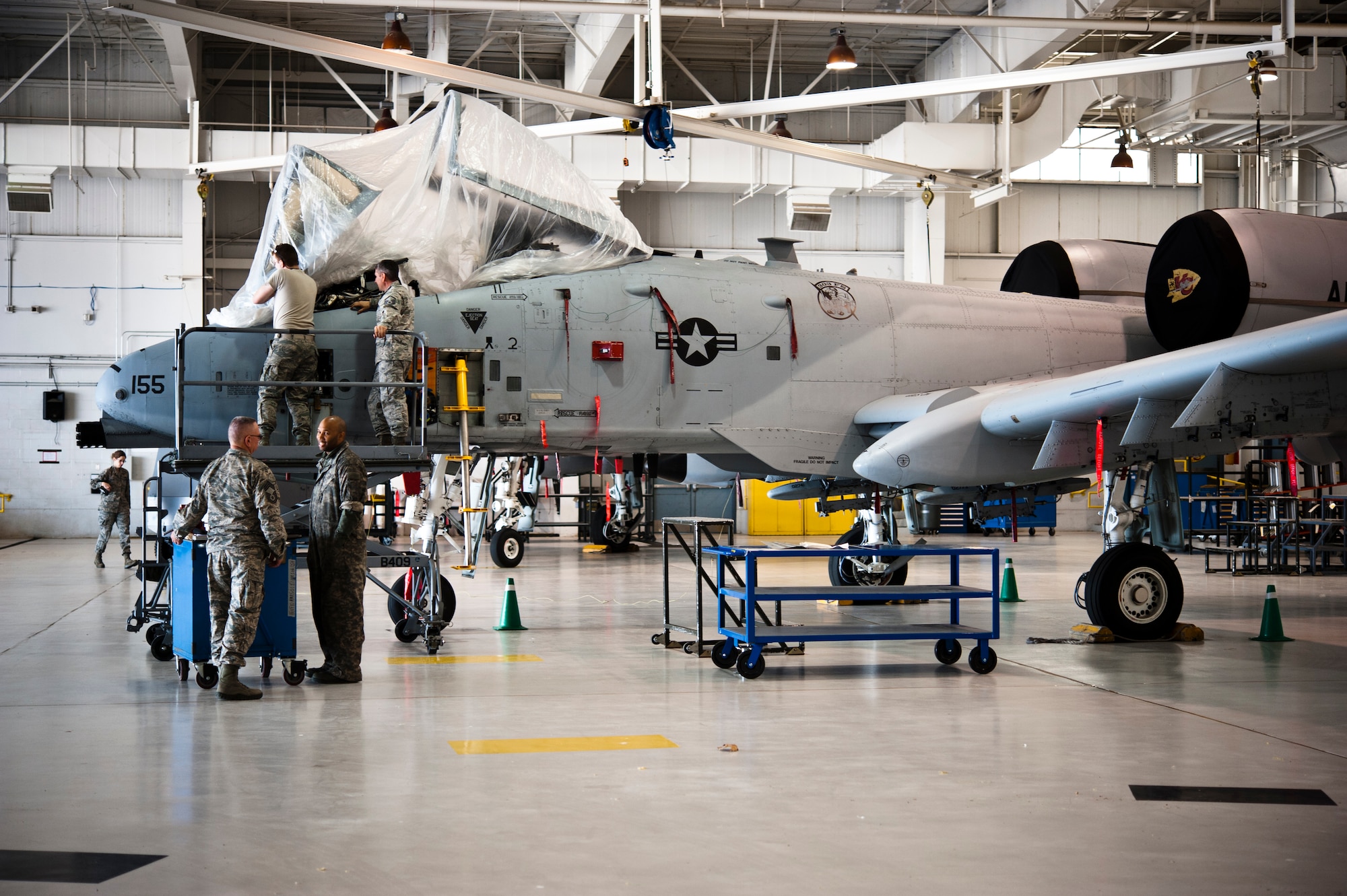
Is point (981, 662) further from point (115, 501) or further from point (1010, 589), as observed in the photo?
point (115, 501)

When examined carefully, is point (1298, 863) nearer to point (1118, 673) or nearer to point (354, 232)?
point (1118, 673)

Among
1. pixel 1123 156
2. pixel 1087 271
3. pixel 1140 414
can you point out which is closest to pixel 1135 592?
pixel 1140 414

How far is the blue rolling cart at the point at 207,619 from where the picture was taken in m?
7.89

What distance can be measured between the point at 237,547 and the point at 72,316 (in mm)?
22752

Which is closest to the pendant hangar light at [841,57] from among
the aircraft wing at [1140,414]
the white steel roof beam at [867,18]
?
the white steel roof beam at [867,18]

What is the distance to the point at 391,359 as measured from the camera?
9.54 metres

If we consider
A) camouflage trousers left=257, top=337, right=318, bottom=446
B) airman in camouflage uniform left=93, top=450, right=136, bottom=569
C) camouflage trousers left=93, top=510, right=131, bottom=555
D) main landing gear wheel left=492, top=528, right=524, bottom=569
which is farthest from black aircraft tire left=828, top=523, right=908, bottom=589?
airman in camouflage uniform left=93, top=450, right=136, bottom=569

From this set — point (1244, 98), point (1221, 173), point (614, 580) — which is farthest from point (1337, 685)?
point (1221, 173)

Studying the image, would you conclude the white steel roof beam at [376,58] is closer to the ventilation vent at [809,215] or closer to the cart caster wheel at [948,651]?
the ventilation vent at [809,215]

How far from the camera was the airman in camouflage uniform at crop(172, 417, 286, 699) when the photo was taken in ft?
24.6

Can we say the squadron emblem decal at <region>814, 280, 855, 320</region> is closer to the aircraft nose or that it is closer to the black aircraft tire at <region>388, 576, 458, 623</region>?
the aircraft nose

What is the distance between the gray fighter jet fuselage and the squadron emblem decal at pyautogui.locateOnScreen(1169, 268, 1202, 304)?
Answer: 1.83 meters

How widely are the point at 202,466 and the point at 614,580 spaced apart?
331 inches

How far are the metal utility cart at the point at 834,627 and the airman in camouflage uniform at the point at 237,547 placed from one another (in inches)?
121
